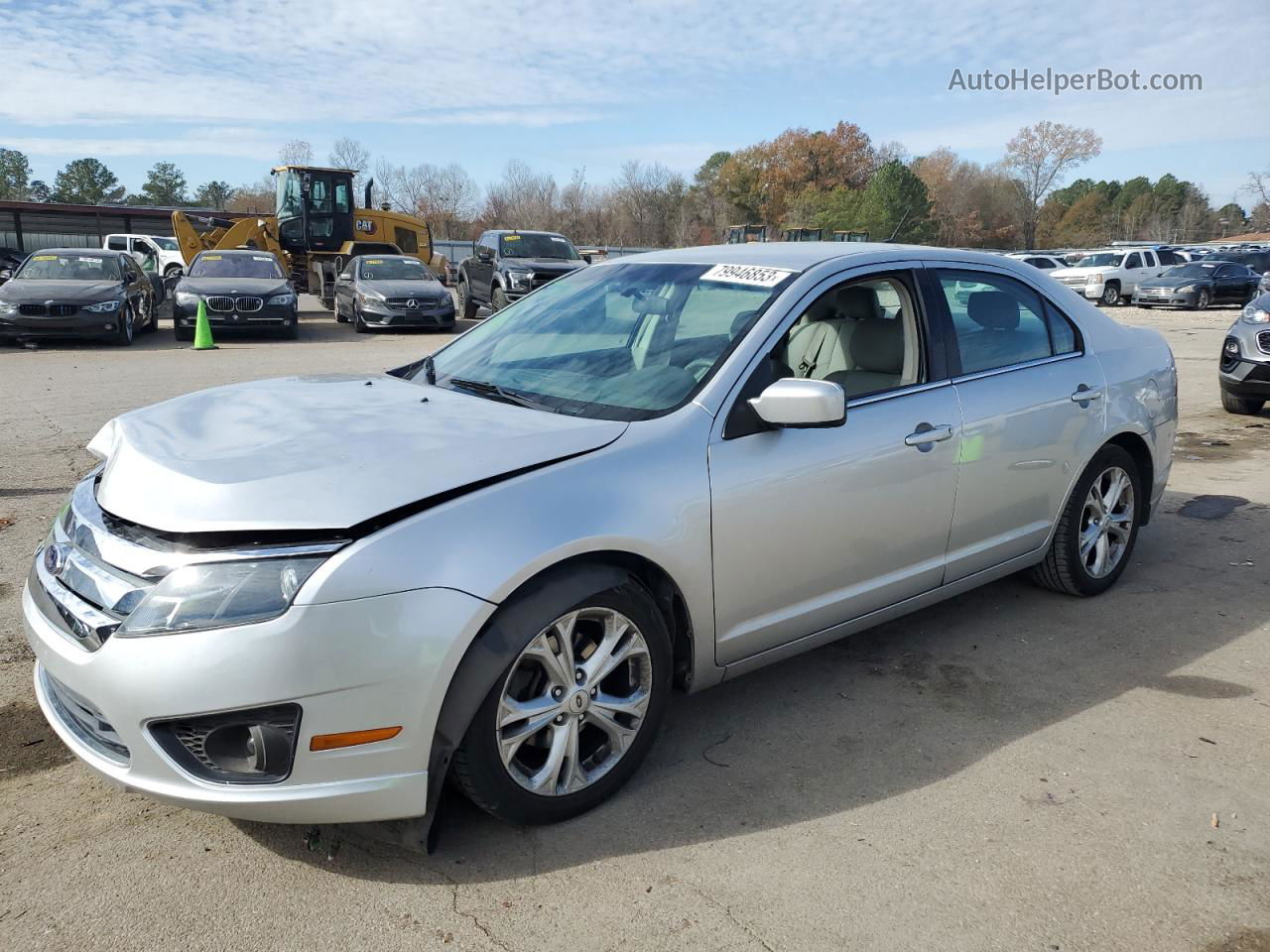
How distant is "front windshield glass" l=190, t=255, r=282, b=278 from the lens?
58.3 feet

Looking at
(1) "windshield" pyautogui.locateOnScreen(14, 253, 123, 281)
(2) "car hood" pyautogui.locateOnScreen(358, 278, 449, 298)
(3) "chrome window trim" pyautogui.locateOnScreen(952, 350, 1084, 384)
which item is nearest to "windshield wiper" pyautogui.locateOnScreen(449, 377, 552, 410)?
(3) "chrome window trim" pyautogui.locateOnScreen(952, 350, 1084, 384)

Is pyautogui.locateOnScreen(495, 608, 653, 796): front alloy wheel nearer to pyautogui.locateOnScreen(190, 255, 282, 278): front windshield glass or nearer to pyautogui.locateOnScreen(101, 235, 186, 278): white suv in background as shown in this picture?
pyautogui.locateOnScreen(190, 255, 282, 278): front windshield glass

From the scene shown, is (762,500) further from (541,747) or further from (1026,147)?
(1026,147)

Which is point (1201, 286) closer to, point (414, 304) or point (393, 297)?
point (414, 304)

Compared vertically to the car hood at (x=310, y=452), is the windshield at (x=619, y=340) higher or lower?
higher

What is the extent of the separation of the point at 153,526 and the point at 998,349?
11.0 feet

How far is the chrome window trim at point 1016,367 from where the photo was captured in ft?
13.2

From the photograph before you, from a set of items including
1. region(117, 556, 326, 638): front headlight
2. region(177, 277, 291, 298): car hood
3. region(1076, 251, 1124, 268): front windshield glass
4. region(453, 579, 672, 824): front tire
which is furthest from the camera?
region(1076, 251, 1124, 268): front windshield glass

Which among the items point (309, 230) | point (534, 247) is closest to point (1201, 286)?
point (534, 247)

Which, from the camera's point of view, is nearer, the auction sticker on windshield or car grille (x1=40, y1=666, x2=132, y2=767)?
car grille (x1=40, y1=666, x2=132, y2=767)

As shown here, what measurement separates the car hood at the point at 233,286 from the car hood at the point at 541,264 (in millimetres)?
4719

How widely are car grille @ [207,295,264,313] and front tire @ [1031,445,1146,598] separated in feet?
49.3

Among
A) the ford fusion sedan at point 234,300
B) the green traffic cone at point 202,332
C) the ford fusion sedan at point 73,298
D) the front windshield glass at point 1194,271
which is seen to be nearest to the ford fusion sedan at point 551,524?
the green traffic cone at point 202,332

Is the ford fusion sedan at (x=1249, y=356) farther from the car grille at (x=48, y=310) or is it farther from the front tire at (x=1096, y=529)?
the car grille at (x=48, y=310)
